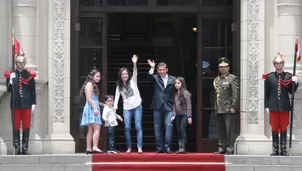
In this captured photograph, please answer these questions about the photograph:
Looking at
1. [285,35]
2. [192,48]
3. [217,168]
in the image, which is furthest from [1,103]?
[192,48]

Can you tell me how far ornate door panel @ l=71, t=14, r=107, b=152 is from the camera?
21.1 meters

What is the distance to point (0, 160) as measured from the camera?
61.6ft

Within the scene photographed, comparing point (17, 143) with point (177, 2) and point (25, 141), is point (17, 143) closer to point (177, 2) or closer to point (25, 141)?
point (25, 141)

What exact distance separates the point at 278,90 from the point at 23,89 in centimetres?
553

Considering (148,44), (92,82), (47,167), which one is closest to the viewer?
(47,167)

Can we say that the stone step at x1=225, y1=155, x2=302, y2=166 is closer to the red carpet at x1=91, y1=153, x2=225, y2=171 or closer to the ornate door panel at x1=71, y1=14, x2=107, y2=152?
the red carpet at x1=91, y1=153, x2=225, y2=171

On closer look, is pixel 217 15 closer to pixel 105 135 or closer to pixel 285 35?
pixel 285 35

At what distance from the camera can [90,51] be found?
21.2m

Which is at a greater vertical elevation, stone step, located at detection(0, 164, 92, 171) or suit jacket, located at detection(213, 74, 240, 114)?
suit jacket, located at detection(213, 74, 240, 114)

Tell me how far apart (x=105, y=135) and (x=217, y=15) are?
3.92m

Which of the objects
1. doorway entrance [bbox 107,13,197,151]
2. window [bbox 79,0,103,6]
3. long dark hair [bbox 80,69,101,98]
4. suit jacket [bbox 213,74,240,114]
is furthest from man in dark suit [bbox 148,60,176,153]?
doorway entrance [bbox 107,13,197,151]

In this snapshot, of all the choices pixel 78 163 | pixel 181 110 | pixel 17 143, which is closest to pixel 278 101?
pixel 181 110

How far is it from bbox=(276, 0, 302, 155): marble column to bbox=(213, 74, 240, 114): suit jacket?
4.10 feet

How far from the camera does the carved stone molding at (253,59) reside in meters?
20.2
